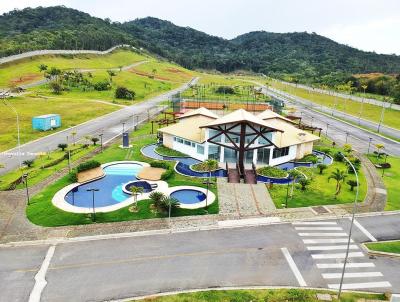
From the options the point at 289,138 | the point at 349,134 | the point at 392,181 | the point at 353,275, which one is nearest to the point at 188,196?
the point at 353,275

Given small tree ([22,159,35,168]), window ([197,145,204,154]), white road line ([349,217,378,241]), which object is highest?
window ([197,145,204,154])

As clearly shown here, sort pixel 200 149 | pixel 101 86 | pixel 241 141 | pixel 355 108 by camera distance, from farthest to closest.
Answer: pixel 355 108, pixel 101 86, pixel 200 149, pixel 241 141

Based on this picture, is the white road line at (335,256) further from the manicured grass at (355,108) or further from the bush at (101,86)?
the bush at (101,86)

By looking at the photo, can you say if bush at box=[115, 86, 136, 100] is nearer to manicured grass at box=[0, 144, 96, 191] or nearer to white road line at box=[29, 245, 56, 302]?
manicured grass at box=[0, 144, 96, 191]

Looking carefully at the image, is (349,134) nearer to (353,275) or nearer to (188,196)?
(188,196)

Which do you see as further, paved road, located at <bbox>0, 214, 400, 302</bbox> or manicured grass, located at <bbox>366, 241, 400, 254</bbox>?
manicured grass, located at <bbox>366, 241, 400, 254</bbox>

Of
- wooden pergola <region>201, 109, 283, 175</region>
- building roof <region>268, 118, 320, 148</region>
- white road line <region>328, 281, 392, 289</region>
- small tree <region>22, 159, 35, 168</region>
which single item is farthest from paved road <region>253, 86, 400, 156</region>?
small tree <region>22, 159, 35, 168</region>
